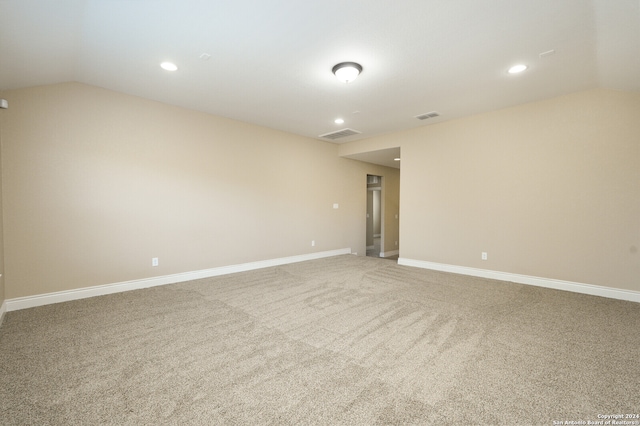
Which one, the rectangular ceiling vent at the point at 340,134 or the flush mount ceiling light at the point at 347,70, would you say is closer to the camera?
the flush mount ceiling light at the point at 347,70

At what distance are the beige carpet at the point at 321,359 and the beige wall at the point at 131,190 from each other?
0.65 m

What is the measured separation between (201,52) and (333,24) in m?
1.45

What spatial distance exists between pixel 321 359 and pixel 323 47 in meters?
2.93

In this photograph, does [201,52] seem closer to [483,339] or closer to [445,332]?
[445,332]

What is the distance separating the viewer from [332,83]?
3562 millimetres

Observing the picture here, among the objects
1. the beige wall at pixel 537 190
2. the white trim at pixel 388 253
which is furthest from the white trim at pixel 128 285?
the white trim at pixel 388 253

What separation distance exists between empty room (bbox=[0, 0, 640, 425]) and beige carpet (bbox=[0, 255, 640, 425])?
2cm

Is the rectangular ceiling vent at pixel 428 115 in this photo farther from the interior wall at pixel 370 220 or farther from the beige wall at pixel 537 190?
the interior wall at pixel 370 220

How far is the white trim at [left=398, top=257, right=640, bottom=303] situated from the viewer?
Answer: 3.58m

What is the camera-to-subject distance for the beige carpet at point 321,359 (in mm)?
1591

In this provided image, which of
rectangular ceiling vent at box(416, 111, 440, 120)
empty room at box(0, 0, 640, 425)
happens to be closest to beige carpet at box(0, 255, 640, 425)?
empty room at box(0, 0, 640, 425)

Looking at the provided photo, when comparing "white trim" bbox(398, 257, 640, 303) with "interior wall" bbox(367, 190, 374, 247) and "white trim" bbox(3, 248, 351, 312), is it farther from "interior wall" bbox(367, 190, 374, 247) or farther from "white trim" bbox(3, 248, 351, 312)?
"interior wall" bbox(367, 190, 374, 247)

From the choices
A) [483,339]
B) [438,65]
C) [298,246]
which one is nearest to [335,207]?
[298,246]

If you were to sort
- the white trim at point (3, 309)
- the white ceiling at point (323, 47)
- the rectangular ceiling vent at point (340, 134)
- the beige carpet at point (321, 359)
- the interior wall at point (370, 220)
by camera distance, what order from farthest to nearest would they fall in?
1. the interior wall at point (370, 220)
2. the rectangular ceiling vent at point (340, 134)
3. the white trim at point (3, 309)
4. the white ceiling at point (323, 47)
5. the beige carpet at point (321, 359)
